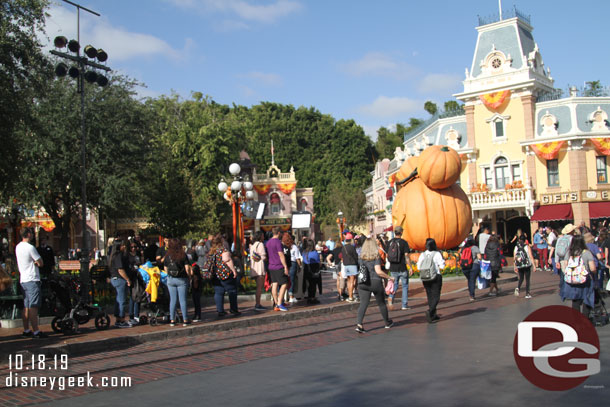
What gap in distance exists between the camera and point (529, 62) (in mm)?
37969

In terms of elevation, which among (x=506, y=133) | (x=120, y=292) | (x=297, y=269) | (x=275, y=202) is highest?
(x=506, y=133)

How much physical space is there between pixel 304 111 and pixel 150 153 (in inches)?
1456

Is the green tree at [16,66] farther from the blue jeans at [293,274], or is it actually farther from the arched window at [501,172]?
the arched window at [501,172]

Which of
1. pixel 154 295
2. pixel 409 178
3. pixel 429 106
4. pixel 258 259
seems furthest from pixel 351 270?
pixel 429 106

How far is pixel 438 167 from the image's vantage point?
20.2m

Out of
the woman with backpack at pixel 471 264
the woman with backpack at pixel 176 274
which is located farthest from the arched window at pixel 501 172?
the woman with backpack at pixel 176 274

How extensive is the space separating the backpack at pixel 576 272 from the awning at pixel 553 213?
26411mm

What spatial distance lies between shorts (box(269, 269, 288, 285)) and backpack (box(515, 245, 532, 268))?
5836 millimetres

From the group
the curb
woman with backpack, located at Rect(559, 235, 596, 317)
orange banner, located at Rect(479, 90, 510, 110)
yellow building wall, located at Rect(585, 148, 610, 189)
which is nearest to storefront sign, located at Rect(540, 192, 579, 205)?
yellow building wall, located at Rect(585, 148, 610, 189)

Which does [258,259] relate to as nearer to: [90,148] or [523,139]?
[90,148]

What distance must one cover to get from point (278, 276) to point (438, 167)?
30.3 ft

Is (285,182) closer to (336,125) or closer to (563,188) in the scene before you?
(336,125)

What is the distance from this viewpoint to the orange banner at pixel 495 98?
124 feet

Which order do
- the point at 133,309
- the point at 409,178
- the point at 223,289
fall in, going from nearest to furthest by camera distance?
the point at 133,309 → the point at 223,289 → the point at 409,178
